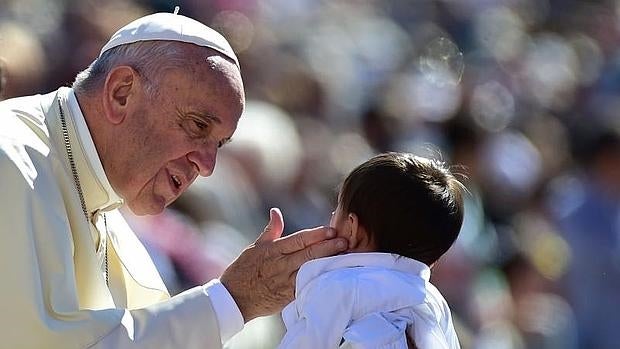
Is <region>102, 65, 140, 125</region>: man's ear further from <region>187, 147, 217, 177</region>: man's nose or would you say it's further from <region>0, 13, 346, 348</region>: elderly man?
<region>187, 147, 217, 177</region>: man's nose

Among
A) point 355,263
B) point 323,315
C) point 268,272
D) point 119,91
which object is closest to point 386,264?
point 355,263

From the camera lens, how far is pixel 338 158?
22.8 feet

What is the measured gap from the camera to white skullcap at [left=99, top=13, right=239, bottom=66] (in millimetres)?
3760

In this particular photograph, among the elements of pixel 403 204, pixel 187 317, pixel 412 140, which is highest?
pixel 403 204

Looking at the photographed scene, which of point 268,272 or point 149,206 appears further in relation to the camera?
point 149,206

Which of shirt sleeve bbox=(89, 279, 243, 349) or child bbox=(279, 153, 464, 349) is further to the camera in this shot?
shirt sleeve bbox=(89, 279, 243, 349)

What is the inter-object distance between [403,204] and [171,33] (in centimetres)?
89

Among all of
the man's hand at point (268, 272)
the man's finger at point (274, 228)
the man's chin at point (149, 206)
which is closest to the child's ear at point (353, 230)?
the man's hand at point (268, 272)

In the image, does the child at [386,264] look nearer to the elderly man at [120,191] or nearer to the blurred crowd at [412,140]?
the elderly man at [120,191]

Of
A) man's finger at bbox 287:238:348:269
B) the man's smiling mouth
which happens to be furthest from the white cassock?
man's finger at bbox 287:238:348:269

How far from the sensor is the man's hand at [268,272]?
344cm

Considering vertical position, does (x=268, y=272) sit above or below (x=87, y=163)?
below

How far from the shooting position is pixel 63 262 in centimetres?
346

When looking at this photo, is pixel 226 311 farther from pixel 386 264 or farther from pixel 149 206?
pixel 386 264
